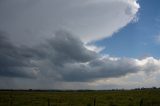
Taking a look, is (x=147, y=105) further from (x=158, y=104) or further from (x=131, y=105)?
(x=131, y=105)

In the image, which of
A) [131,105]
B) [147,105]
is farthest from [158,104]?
[131,105]

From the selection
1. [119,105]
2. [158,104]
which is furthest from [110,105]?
[158,104]

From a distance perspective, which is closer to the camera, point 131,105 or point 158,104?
point 158,104

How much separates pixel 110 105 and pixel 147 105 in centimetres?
1572

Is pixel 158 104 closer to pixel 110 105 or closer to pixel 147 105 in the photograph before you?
pixel 147 105

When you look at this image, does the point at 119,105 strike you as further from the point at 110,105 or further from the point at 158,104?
the point at 158,104

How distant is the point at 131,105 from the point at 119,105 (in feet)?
6.76

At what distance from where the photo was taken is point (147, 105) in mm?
27047

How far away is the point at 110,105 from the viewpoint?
4234 centimetres

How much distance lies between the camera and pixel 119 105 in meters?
41.8

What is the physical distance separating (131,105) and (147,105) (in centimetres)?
1378

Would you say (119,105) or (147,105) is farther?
(119,105)

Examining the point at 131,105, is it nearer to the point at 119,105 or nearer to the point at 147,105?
the point at 119,105

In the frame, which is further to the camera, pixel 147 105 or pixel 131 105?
pixel 131 105
